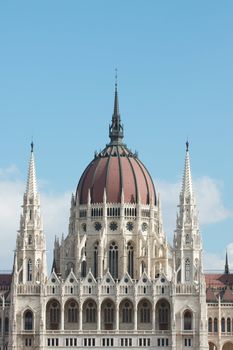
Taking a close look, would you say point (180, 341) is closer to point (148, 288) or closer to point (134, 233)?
point (148, 288)

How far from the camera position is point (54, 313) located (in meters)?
159

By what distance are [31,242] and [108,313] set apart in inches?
576

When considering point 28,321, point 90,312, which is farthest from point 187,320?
point 28,321

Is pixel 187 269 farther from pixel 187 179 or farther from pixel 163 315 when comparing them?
pixel 187 179

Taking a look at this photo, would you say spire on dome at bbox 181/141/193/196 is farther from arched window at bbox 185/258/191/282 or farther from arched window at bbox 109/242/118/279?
arched window at bbox 109/242/118/279

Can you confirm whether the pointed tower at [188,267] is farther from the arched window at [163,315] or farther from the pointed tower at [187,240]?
the arched window at [163,315]

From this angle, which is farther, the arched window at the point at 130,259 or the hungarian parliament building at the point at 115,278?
the arched window at the point at 130,259

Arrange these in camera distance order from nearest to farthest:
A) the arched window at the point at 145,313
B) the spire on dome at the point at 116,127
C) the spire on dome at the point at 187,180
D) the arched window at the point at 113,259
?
1. the arched window at the point at 145,313
2. the spire on dome at the point at 187,180
3. the arched window at the point at 113,259
4. the spire on dome at the point at 116,127

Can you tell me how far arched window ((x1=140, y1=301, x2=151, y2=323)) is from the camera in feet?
517

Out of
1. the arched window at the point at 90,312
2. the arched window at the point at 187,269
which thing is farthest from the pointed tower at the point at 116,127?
the arched window at the point at 90,312

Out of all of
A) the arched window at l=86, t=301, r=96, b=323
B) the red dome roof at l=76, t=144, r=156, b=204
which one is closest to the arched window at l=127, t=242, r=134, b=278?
the red dome roof at l=76, t=144, r=156, b=204

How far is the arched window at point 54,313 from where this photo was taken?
519ft

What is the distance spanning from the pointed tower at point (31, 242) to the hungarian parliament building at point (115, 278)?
0.46ft

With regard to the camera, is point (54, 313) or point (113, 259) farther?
point (113, 259)
